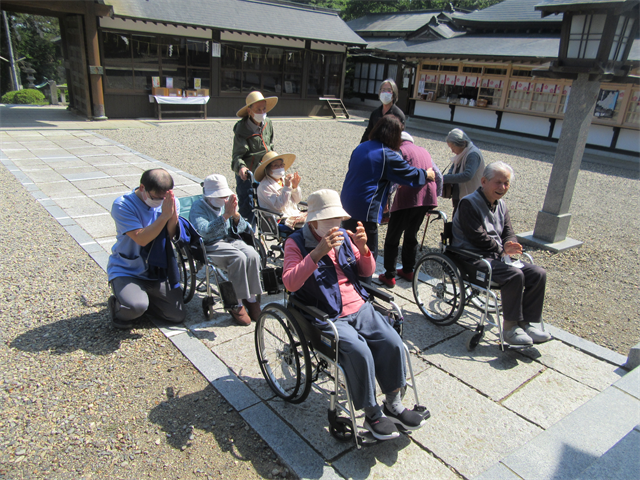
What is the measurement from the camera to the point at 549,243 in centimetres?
594

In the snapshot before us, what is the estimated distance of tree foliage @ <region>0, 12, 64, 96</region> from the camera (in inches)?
1001

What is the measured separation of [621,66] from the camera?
18.3 ft

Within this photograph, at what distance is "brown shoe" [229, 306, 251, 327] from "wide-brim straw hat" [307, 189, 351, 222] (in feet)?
4.68

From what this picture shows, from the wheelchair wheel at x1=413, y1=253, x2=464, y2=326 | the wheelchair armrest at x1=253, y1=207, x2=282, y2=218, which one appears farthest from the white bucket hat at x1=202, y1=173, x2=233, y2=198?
the wheelchair wheel at x1=413, y1=253, x2=464, y2=326

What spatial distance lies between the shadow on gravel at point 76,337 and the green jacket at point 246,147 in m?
2.03

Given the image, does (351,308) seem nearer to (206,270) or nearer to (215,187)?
(206,270)

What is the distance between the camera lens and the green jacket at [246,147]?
4844 millimetres

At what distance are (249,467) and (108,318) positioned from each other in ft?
6.58

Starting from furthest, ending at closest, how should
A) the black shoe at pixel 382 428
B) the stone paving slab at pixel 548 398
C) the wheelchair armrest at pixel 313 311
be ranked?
the stone paving slab at pixel 548 398 → the wheelchair armrest at pixel 313 311 → the black shoe at pixel 382 428

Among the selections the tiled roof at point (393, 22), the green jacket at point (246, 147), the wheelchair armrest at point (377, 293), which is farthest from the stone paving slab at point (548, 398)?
the tiled roof at point (393, 22)

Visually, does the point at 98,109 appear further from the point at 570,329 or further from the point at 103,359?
the point at 570,329

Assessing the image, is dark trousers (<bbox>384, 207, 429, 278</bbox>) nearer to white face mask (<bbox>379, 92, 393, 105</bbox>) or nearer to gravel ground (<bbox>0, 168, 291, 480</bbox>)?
white face mask (<bbox>379, 92, 393, 105</bbox>)

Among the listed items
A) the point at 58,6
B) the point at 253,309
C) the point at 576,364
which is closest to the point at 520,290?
the point at 576,364

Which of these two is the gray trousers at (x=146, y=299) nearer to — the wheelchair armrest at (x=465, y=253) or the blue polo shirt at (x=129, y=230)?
the blue polo shirt at (x=129, y=230)
